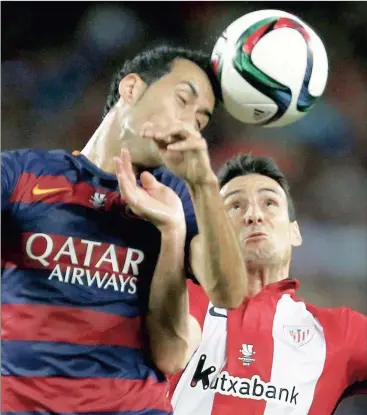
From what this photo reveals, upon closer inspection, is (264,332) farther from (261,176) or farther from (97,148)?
(97,148)

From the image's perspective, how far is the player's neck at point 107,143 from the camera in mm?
1278

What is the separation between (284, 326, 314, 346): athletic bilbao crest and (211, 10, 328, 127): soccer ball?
1.54 ft

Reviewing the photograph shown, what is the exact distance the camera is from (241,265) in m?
1.14

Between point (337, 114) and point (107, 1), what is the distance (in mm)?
558

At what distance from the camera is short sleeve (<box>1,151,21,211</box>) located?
3.87ft

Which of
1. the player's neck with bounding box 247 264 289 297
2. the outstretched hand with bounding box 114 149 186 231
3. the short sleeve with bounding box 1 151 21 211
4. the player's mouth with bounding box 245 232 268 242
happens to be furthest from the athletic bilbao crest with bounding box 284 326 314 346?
the short sleeve with bounding box 1 151 21 211

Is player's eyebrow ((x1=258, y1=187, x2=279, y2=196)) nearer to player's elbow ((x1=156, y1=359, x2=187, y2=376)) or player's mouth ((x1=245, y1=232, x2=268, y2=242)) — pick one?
player's mouth ((x1=245, y1=232, x2=268, y2=242))

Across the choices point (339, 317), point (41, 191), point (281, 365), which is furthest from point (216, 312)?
point (41, 191)

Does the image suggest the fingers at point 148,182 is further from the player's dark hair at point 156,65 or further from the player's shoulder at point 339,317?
the player's shoulder at point 339,317

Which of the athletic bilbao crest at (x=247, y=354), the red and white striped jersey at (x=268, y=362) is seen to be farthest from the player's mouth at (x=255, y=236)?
the athletic bilbao crest at (x=247, y=354)

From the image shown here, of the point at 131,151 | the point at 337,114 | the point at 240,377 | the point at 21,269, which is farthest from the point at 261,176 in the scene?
the point at 21,269

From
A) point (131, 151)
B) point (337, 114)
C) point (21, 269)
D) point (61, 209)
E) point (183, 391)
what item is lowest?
point (183, 391)

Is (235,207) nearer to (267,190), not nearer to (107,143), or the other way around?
(267,190)

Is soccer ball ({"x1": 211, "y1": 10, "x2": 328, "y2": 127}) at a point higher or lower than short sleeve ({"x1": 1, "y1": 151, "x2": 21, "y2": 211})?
higher
